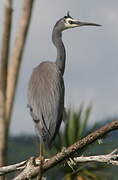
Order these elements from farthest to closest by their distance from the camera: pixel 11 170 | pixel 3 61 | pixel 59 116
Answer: pixel 59 116 < pixel 11 170 < pixel 3 61

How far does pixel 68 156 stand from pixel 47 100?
1849 mm

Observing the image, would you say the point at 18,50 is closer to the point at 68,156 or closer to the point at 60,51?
the point at 68,156

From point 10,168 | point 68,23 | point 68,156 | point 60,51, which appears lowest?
point 10,168

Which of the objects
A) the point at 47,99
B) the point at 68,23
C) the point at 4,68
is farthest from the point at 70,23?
the point at 4,68

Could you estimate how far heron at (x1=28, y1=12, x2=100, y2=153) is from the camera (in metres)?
6.67

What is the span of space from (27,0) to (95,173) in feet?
46.8

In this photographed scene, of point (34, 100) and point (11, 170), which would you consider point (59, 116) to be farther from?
point (11, 170)

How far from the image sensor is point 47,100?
6.90 m

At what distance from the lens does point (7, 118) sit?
15.3 feet

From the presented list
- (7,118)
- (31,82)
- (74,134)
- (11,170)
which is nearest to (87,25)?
(31,82)

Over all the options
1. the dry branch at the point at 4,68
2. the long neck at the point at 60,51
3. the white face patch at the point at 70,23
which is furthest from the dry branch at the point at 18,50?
the white face patch at the point at 70,23

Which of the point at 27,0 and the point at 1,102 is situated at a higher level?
the point at 27,0

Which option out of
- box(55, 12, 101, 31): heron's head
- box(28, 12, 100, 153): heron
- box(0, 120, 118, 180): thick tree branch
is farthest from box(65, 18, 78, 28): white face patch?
box(0, 120, 118, 180): thick tree branch

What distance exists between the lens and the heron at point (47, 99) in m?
6.67
